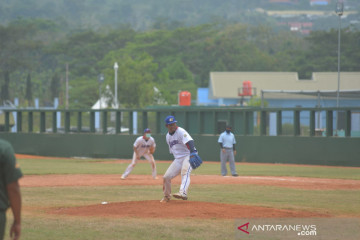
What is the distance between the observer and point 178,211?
14047 mm

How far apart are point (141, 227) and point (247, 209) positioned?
297 centimetres

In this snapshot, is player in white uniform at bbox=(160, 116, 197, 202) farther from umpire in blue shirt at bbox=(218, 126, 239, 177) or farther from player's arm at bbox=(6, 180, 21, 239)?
umpire in blue shirt at bbox=(218, 126, 239, 177)

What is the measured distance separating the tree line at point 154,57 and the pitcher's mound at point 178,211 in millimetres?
74076

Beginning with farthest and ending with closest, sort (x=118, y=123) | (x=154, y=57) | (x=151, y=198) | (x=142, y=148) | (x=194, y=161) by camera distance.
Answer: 1. (x=154, y=57)
2. (x=118, y=123)
3. (x=142, y=148)
4. (x=151, y=198)
5. (x=194, y=161)

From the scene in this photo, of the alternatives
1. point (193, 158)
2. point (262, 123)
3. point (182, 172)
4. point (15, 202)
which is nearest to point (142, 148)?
point (182, 172)

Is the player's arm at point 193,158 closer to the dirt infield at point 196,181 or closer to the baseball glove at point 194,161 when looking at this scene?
the baseball glove at point 194,161

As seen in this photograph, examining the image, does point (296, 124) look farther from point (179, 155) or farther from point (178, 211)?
point (178, 211)

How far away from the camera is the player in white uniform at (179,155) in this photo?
15242 mm

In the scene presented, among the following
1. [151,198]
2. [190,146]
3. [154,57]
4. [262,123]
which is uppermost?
[154,57]

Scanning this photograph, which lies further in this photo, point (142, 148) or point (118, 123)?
point (118, 123)

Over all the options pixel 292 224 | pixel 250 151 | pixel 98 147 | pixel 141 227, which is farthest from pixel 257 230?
pixel 98 147

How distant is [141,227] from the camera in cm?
1234

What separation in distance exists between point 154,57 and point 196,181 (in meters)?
96.9

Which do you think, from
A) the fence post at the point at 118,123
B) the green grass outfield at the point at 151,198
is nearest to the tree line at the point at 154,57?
the fence post at the point at 118,123
